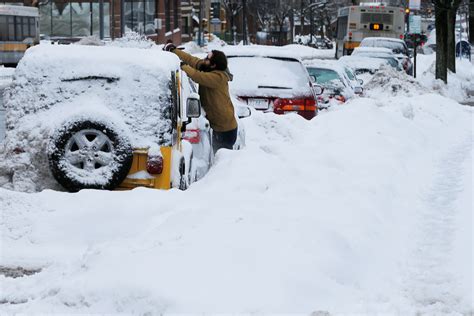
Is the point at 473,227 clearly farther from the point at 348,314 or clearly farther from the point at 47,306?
the point at 47,306

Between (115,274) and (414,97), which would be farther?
(414,97)

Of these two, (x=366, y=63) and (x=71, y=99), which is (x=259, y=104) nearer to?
(x=71, y=99)

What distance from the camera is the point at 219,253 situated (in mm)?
7496

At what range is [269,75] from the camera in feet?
56.2

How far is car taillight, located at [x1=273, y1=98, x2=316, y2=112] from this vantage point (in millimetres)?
17516

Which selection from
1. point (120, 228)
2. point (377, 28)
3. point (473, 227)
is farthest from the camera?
point (377, 28)

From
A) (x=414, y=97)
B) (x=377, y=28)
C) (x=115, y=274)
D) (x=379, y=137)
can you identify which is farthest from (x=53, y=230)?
(x=377, y=28)

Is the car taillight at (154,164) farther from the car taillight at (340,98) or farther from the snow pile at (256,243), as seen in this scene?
the car taillight at (340,98)

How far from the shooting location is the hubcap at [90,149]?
9375mm

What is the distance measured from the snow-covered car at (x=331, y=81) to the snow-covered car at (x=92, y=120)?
1390 cm

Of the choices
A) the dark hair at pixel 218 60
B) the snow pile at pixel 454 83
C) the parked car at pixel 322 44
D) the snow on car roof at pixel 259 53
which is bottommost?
the parked car at pixel 322 44

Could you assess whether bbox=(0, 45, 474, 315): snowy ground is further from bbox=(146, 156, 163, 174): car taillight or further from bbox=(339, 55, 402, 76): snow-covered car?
bbox=(339, 55, 402, 76): snow-covered car

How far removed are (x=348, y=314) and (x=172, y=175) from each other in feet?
11.6

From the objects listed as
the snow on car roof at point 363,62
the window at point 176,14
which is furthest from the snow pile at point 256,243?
the window at point 176,14
